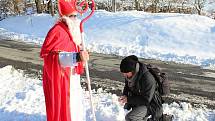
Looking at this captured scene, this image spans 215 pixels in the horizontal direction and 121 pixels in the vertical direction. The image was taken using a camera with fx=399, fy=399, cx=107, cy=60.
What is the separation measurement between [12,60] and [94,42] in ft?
12.6

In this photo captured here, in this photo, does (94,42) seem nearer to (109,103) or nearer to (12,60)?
(12,60)

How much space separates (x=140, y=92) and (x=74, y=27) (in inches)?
48.7

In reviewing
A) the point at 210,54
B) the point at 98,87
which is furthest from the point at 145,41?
the point at 98,87

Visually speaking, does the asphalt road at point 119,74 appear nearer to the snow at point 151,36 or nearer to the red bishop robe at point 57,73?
the snow at point 151,36

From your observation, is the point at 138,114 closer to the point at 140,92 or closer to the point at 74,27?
the point at 140,92

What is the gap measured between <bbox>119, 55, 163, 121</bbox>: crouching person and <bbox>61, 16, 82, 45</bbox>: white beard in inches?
26.5

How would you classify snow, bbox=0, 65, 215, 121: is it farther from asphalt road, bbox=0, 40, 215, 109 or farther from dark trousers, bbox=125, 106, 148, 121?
dark trousers, bbox=125, 106, 148, 121

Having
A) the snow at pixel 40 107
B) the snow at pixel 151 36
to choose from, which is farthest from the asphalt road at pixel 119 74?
the snow at pixel 151 36

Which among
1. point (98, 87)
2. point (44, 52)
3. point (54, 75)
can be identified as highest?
point (44, 52)

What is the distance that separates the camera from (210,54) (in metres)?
12.5

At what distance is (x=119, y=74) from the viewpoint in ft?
32.0

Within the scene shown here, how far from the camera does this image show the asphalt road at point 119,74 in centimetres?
815

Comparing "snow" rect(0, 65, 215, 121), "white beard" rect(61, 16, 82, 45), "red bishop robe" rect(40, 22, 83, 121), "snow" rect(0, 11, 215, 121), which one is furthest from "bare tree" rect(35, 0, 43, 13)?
"white beard" rect(61, 16, 82, 45)

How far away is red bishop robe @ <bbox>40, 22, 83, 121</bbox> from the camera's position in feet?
15.4
